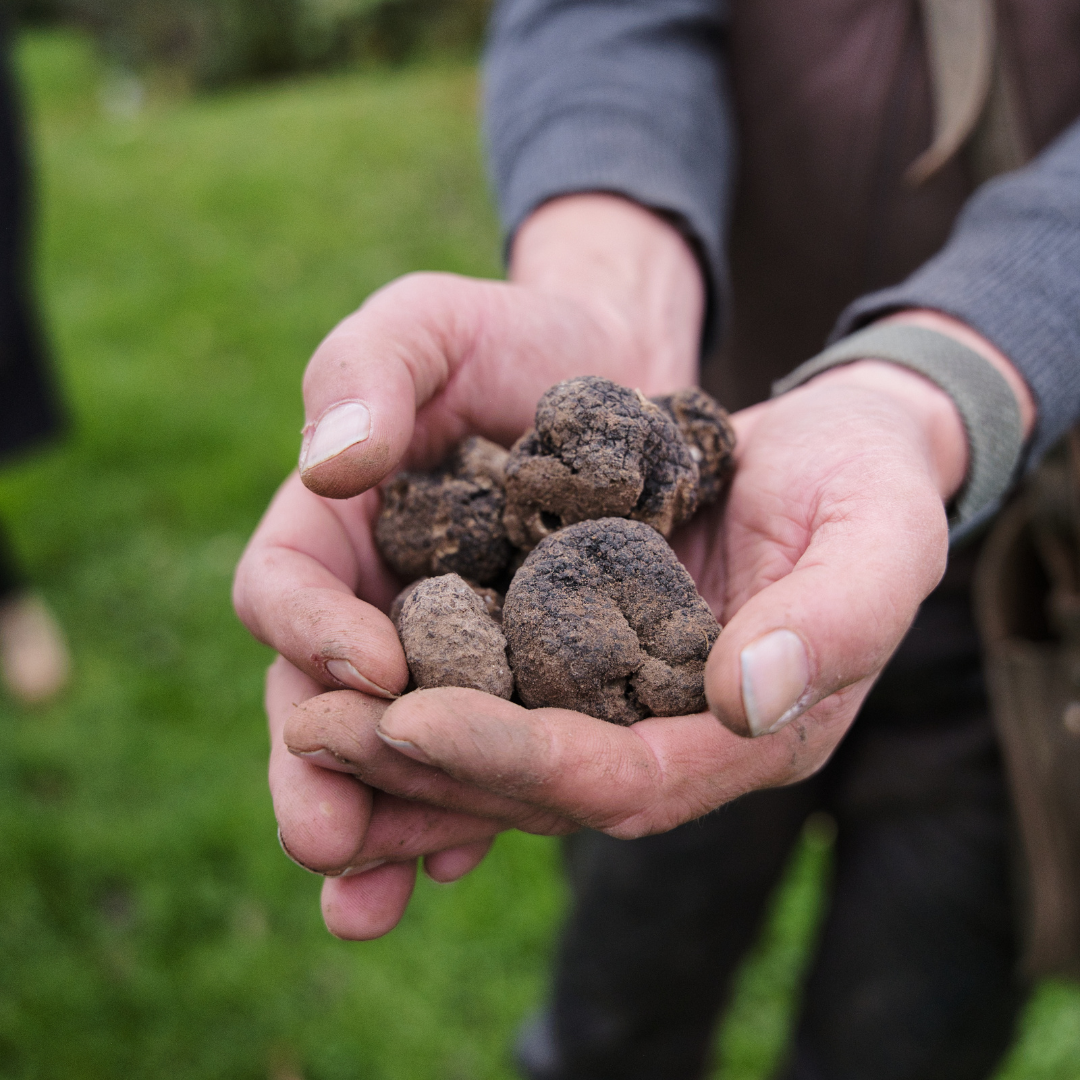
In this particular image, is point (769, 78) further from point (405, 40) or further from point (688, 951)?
point (405, 40)

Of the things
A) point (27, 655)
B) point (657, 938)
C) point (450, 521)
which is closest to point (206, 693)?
point (27, 655)

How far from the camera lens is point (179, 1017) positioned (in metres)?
2.91

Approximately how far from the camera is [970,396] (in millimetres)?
1805

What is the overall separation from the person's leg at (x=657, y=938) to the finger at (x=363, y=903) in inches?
43.6

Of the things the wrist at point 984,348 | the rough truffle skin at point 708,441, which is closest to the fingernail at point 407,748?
the rough truffle skin at point 708,441

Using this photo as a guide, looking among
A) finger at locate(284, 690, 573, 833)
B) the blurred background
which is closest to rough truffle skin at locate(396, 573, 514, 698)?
finger at locate(284, 690, 573, 833)

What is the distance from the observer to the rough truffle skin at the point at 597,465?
1.77m

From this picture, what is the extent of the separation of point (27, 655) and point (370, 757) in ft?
10.1

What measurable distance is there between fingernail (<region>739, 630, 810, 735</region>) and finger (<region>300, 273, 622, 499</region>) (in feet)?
2.12

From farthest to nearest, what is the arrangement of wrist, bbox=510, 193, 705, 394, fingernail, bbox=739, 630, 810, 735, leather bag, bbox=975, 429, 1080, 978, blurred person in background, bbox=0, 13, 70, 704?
blurred person in background, bbox=0, 13, 70, 704 < wrist, bbox=510, 193, 705, 394 < leather bag, bbox=975, 429, 1080, 978 < fingernail, bbox=739, 630, 810, 735

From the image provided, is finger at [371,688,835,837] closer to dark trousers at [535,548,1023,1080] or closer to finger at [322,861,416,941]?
finger at [322,861,416,941]

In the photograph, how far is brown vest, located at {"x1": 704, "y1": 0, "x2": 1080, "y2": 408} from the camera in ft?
7.06

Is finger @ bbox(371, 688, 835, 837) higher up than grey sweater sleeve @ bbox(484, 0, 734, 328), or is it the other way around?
grey sweater sleeve @ bbox(484, 0, 734, 328)

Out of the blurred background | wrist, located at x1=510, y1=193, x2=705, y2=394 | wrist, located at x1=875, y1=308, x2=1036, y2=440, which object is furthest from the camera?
the blurred background
